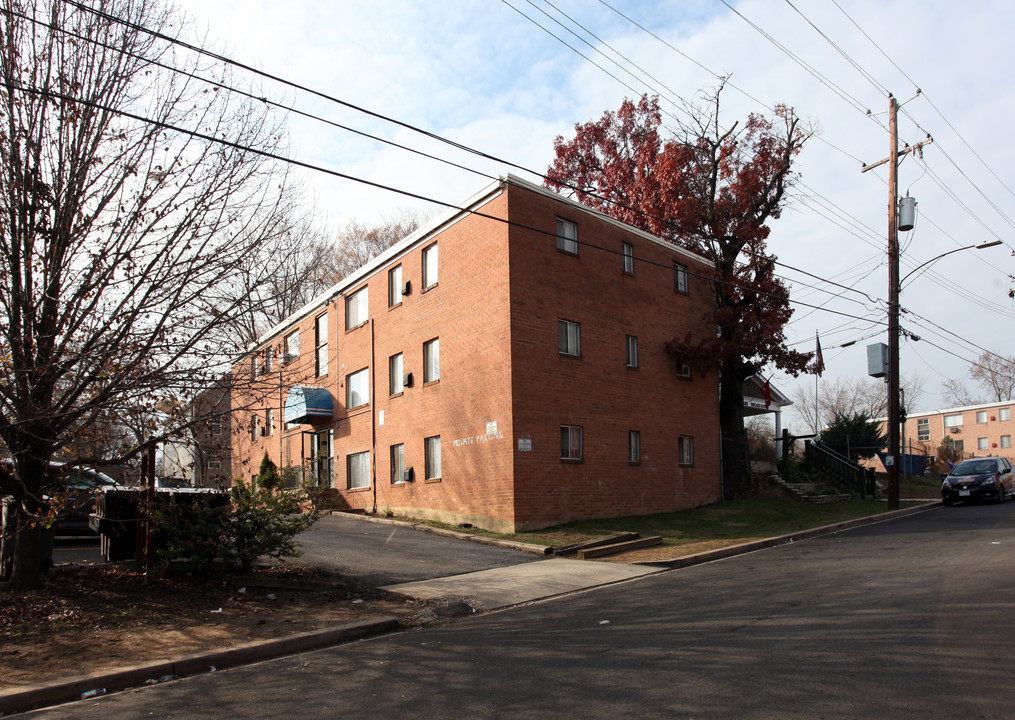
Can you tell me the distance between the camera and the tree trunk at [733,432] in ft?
84.9

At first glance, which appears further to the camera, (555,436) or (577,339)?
(577,339)

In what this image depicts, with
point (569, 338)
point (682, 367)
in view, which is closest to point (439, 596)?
point (569, 338)

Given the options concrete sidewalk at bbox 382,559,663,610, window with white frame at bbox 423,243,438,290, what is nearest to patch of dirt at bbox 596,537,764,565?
concrete sidewalk at bbox 382,559,663,610

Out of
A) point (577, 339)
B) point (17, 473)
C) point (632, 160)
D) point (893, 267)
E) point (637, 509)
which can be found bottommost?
point (637, 509)

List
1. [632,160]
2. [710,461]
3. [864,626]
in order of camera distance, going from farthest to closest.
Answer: [632,160]
[710,461]
[864,626]

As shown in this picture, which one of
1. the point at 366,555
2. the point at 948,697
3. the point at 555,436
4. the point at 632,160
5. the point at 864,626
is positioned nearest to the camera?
the point at 948,697

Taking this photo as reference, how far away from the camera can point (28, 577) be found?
374 inches

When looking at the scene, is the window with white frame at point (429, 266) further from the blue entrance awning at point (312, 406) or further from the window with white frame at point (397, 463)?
the blue entrance awning at point (312, 406)

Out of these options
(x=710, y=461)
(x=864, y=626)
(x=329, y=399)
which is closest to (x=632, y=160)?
(x=710, y=461)

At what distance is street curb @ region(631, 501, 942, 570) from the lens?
14.1m

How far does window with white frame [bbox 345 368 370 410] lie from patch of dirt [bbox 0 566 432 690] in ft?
46.4

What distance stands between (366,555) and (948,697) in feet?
34.4

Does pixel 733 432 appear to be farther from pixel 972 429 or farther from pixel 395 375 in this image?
pixel 972 429

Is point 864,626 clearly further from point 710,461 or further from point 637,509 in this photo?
point 710,461
